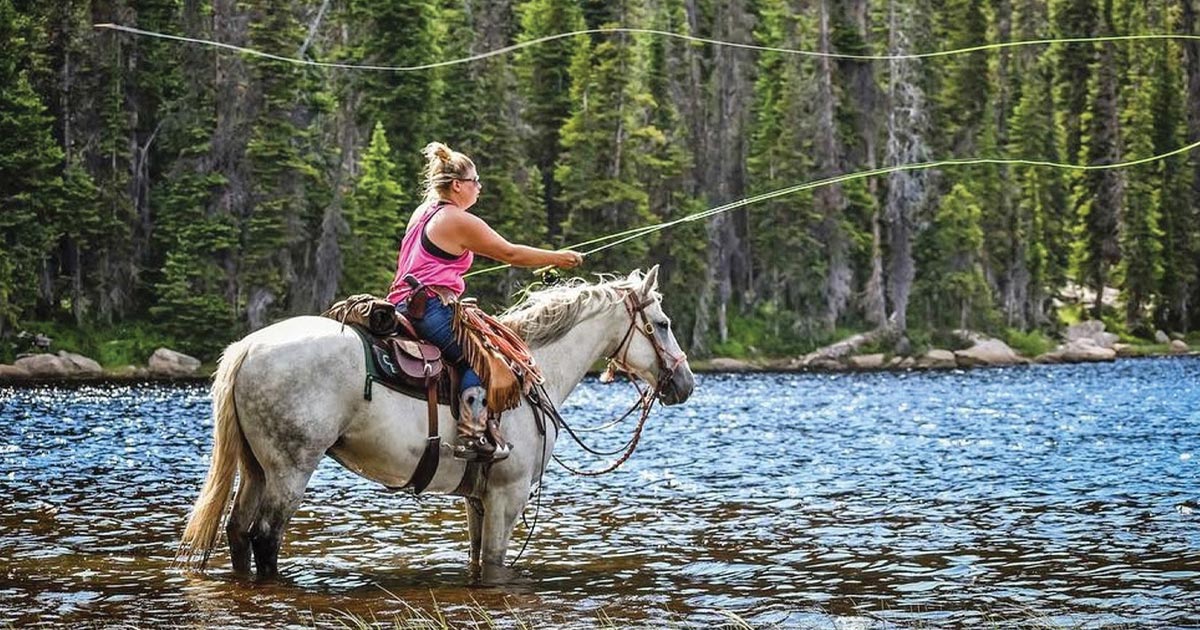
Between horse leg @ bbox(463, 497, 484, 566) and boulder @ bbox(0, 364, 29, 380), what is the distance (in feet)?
141

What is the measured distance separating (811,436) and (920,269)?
51.5 m

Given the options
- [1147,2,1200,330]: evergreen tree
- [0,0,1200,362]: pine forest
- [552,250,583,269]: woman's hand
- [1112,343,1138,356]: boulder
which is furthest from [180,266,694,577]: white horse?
[1147,2,1200,330]: evergreen tree

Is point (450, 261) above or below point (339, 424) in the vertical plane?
above

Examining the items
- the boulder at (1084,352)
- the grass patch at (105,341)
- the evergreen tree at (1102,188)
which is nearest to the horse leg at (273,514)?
the grass patch at (105,341)

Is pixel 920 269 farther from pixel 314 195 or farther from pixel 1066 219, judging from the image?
pixel 314 195

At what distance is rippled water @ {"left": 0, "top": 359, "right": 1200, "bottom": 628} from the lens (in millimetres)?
10328

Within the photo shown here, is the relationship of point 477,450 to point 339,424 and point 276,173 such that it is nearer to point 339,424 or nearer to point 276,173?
point 339,424

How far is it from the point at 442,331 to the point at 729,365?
5824 cm

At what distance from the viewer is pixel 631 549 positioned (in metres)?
13.5

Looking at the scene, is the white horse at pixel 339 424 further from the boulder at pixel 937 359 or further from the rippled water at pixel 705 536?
the boulder at pixel 937 359

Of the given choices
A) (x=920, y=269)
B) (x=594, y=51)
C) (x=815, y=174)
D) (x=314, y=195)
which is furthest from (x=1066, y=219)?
(x=314, y=195)

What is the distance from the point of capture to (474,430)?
1070 centimetres

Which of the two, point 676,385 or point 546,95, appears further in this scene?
point 546,95

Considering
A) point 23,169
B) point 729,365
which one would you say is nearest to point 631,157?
point 729,365
